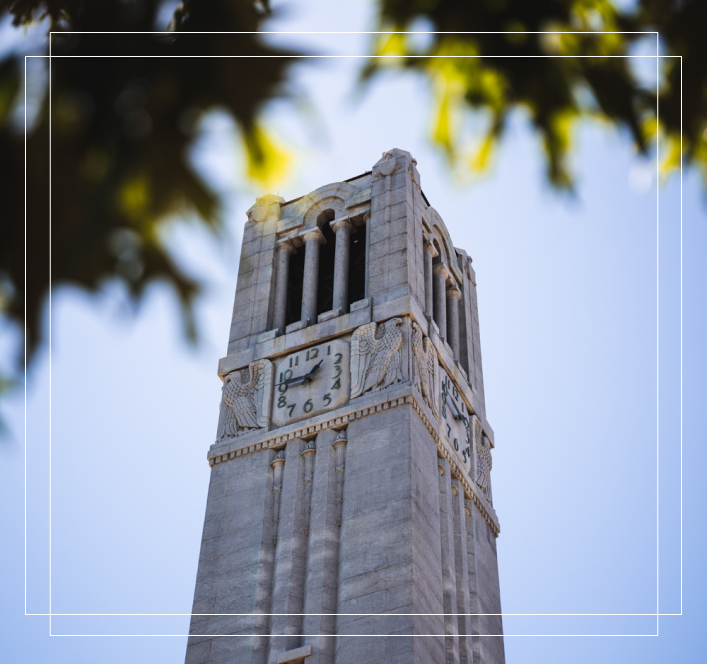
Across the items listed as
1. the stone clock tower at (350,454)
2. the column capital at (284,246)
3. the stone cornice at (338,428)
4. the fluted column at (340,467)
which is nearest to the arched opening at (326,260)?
the stone clock tower at (350,454)

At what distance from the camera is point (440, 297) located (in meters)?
33.6

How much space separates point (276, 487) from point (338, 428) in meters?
2.03

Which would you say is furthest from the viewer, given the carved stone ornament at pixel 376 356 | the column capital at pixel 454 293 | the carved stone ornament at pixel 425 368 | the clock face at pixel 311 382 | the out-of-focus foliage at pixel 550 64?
the column capital at pixel 454 293

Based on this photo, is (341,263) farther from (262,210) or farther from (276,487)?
(276,487)

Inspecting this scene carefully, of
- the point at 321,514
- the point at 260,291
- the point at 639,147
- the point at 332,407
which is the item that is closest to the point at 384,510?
the point at 321,514

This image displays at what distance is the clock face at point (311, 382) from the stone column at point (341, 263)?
5.14 ft

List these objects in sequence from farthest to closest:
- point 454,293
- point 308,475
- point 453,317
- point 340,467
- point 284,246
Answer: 1. point 454,293
2. point 453,317
3. point 284,246
4. point 308,475
5. point 340,467

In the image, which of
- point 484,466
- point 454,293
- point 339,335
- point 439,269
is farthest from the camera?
point 454,293

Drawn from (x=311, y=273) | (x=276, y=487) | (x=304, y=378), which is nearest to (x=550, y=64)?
(x=276, y=487)

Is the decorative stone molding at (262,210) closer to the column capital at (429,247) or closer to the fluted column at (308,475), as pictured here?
the column capital at (429,247)

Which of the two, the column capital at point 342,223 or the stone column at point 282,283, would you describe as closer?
the stone column at point 282,283

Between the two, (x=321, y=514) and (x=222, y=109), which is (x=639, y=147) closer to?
(x=222, y=109)

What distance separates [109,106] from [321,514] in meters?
21.2

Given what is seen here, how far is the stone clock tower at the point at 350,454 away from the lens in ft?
80.6
